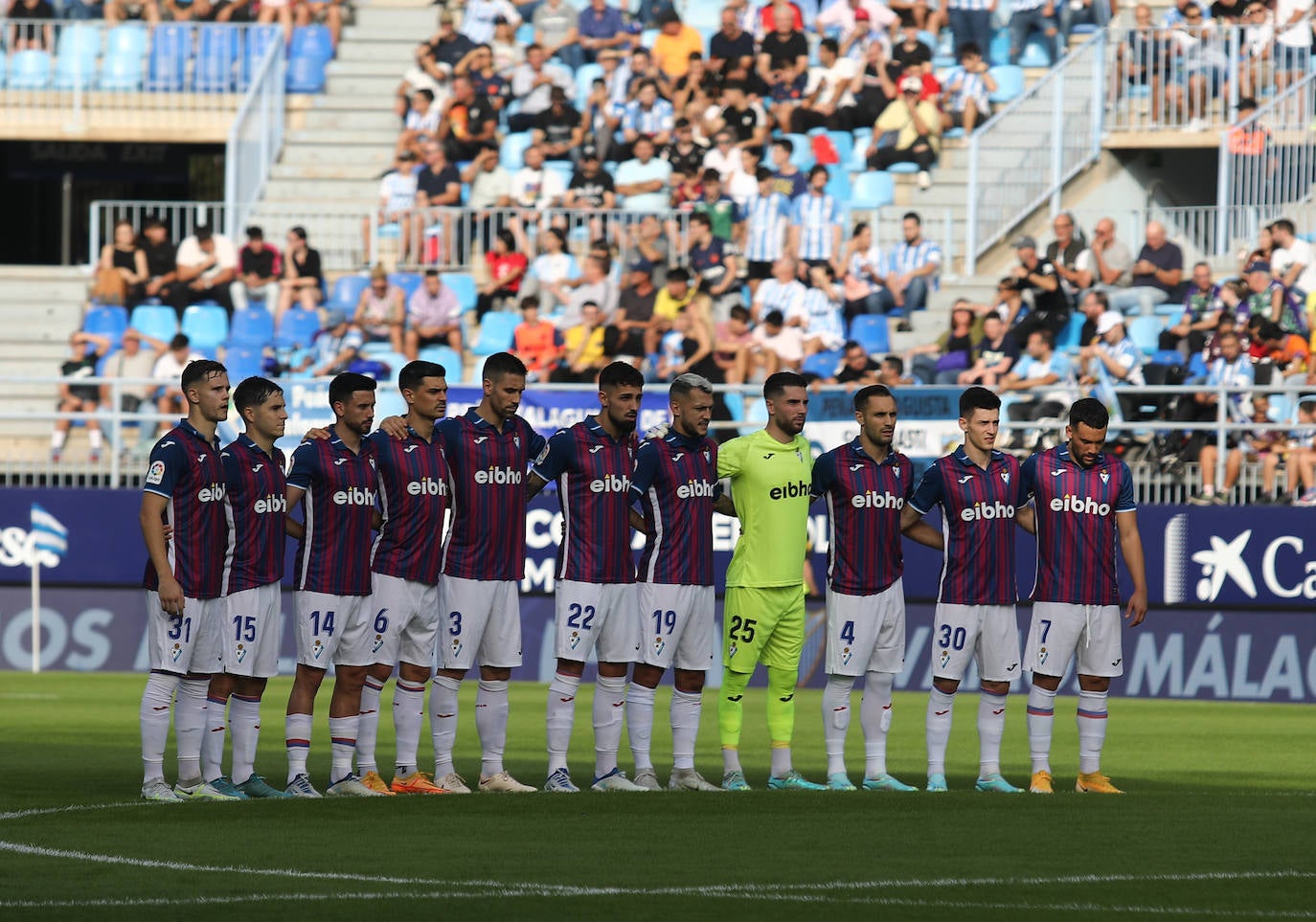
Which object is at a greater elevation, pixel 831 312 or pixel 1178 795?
pixel 831 312

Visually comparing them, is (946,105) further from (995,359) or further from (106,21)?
(106,21)

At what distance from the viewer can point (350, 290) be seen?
24.9m

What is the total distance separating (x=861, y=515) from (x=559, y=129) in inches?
612

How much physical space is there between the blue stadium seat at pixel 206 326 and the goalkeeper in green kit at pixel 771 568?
13289 millimetres

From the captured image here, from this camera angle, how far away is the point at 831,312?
926 inches

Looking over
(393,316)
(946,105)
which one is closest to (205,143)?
(393,316)

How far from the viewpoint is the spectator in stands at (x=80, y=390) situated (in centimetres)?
2173

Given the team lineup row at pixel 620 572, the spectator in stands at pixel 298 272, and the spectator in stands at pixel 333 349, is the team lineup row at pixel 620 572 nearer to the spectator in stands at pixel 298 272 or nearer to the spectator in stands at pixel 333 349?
the spectator in stands at pixel 333 349

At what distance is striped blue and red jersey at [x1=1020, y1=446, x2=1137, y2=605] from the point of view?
482 inches

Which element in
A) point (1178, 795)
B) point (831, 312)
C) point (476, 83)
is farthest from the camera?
point (476, 83)

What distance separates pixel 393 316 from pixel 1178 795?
13.7 metres

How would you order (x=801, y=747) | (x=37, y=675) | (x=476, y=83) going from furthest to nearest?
(x=476, y=83)
(x=37, y=675)
(x=801, y=747)

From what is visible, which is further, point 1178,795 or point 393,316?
point 393,316

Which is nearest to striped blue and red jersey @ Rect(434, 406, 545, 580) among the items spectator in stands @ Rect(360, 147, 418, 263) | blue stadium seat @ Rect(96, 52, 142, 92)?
spectator in stands @ Rect(360, 147, 418, 263)
